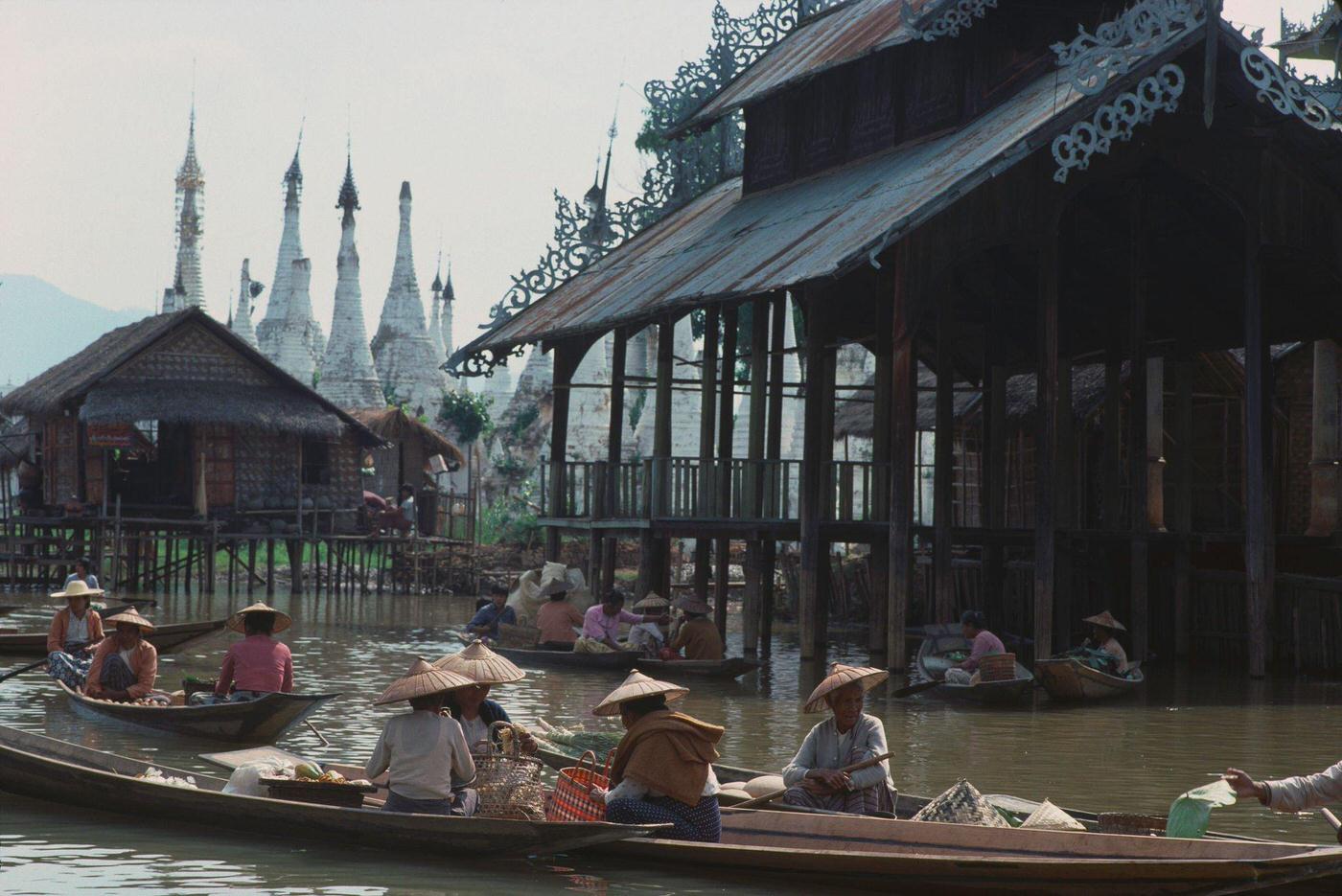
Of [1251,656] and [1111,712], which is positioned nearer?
[1111,712]

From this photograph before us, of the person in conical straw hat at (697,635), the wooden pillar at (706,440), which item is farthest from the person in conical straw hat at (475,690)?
the wooden pillar at (706,440)

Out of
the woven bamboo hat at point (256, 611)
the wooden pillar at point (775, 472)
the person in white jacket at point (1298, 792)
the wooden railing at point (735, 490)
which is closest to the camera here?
the person in white jacket at point (1298, 792)

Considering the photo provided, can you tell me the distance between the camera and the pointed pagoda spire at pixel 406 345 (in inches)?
2354

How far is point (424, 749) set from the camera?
31.9 ft

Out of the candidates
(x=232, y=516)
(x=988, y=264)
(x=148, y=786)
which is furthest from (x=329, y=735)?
(x=232, y=516)

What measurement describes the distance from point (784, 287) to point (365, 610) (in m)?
17.7

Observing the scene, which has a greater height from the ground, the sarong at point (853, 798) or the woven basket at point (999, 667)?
the woven basket at point (999, 667)

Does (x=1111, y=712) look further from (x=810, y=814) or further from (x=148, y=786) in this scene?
(x=148, y=786)

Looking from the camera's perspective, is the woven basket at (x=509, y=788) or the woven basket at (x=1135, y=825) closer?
the woven basket at (x=1135, y=825)

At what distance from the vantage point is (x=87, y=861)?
10102 mm

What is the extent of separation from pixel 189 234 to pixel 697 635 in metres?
49.8

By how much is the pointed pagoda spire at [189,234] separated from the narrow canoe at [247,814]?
173 ft

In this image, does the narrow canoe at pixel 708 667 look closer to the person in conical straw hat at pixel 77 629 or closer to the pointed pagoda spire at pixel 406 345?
the person in conical straw hat at pixel 77 629

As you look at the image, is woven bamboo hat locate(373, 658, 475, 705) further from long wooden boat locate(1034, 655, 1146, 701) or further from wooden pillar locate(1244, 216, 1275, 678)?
wooden pillar locate(1244, 216, 1275, 678)
